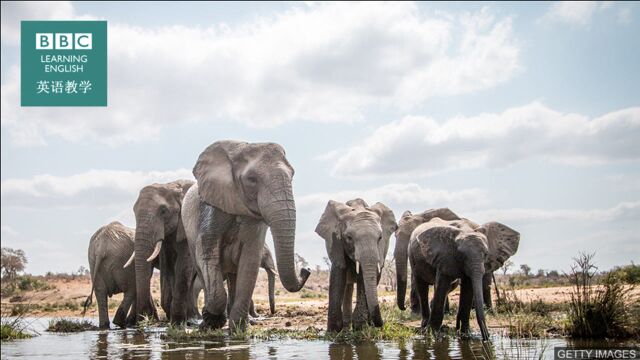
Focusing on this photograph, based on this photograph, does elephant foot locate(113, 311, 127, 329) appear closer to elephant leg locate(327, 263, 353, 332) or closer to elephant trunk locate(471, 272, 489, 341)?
elephant leg locate(327, 263, 353, 332)

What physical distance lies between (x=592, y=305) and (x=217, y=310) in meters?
6.29

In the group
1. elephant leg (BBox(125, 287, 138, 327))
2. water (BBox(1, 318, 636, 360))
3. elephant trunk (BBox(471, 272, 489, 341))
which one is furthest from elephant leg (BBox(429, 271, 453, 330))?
elephant leg (BBox(125, 287, 138, 327))

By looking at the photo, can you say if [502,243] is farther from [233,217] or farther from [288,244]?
[233,217]

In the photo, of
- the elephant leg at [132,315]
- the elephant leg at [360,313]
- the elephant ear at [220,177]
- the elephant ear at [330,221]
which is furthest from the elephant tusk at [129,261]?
the elephant leg at [360,313]

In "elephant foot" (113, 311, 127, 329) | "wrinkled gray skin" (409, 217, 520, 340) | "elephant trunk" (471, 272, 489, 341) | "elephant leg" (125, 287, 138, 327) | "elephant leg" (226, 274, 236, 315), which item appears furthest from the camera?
"elephant foot" (113, 311, 127, 329)

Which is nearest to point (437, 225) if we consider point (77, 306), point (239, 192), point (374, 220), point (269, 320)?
point (374, 220)

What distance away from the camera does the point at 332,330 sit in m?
12.8

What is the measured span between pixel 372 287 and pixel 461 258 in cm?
179

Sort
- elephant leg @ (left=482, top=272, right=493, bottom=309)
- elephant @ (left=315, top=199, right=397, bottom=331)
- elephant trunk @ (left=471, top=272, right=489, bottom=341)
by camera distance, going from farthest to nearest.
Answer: elephant leg @ (left=482, top=272, right=493, bottom=309) → elephant @ (left=315, top=199, right=397, bottom=331) → elephant trunk @ (left=471, top=272, right=489, bottom=341)

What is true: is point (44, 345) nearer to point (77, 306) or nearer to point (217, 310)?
point (217, 310)

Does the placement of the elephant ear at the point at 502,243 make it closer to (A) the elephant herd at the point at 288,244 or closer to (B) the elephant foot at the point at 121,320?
(A) the elephant herd at the point at 288,244

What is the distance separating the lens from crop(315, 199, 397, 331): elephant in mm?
11977

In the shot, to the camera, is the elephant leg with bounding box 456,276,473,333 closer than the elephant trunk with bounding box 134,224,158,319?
Yes

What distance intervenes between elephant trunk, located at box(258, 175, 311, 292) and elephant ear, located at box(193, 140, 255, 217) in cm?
85
